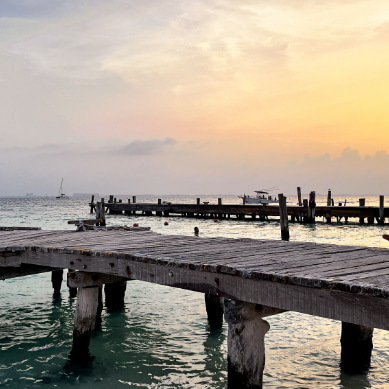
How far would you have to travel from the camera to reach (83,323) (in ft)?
24.6

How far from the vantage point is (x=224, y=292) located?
209 inches

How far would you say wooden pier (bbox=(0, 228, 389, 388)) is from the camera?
4.39 metres

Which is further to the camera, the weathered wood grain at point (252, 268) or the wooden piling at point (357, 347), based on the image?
the wooden piling at point (357, 347)

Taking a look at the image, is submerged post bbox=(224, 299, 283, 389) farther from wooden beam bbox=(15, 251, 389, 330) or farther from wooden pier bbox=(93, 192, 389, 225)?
wooden pier bbox=(93, 192, 389, 225)

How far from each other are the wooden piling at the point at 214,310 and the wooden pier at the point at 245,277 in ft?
0.06

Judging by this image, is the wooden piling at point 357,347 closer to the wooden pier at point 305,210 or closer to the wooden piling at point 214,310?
the wooden piling at point 214,310

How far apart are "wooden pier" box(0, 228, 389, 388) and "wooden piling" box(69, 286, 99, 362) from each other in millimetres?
16

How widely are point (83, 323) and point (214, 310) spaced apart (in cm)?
263

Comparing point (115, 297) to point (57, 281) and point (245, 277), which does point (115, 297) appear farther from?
point (245, 277)

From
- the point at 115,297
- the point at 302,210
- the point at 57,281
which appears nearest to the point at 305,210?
the point at 302,210

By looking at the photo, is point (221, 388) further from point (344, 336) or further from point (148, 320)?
point (148, 320)

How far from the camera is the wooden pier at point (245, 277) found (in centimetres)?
439

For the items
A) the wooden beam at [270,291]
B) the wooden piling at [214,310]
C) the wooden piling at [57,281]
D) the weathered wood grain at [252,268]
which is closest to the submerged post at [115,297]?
the wooden piling at [57,281]

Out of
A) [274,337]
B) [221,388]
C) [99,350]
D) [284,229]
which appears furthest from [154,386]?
[284,229]
